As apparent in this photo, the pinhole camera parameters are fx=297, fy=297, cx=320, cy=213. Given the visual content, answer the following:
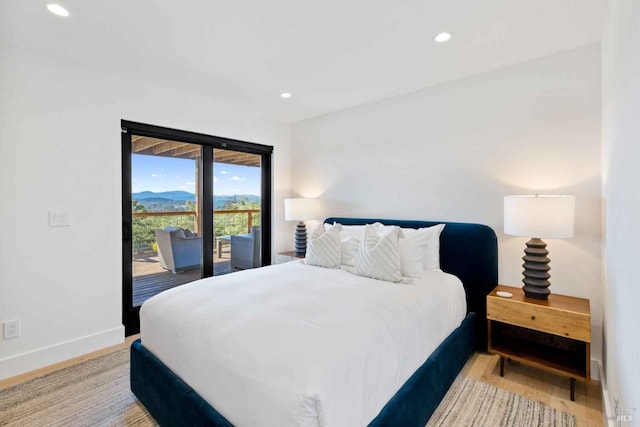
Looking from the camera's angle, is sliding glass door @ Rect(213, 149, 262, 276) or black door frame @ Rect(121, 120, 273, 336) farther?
sliding glass door @ Rect(213, 149, 262, 276)

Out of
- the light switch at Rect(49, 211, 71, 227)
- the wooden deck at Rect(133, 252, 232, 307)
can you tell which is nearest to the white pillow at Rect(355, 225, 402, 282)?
the wooden deck at Rect(133, 252, 232, 307)

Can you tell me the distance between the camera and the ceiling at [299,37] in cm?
183

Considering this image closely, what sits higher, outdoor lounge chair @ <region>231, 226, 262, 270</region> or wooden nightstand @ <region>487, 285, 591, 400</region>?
outdoor lounge chair @ <region>231, 226, 262, 270</region>

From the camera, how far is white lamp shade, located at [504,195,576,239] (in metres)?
2.01

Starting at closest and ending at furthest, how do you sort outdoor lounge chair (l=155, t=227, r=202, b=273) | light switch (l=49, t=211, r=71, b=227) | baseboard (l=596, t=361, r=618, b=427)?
baseboard (l=596, t=361, r=618, b=427)
light switch (l=49, t=211, r=71, b=227)
outdoor lounge chair (l=155, t=227, r=202, b=273)

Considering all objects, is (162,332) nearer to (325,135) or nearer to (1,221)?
(1,221)

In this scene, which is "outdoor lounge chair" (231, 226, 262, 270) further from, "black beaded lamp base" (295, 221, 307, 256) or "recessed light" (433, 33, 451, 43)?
"recessed light" (433, 33, 451, 43)

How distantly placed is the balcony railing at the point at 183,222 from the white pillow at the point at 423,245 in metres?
2.21

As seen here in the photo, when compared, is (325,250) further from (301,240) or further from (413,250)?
(301,240)

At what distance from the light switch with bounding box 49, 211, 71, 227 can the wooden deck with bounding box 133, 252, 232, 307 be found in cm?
71

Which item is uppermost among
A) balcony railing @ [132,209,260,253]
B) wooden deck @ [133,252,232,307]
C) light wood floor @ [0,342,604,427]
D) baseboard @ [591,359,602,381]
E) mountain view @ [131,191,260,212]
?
mountain view @ [131,191,260,212]

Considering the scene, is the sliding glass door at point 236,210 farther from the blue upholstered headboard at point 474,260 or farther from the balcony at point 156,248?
→ the blue upholstered headboard at point 474,260

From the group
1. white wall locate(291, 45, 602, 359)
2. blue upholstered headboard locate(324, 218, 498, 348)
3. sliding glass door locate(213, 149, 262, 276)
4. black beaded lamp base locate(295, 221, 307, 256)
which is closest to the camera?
white wall locate(291, 45, 602, 359)

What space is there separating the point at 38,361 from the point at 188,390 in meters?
1.91
